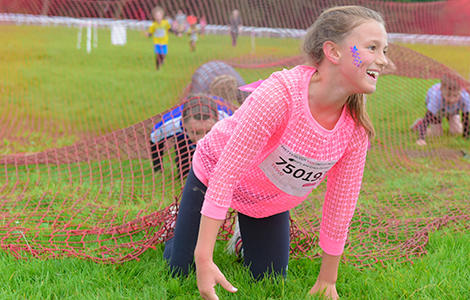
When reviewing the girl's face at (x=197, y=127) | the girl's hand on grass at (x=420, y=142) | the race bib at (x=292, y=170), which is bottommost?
the girl's hand on grass at (x=420, y=142)

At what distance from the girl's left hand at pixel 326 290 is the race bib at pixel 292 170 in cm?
48

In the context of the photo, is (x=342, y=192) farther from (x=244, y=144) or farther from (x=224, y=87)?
(x=224, y=87)

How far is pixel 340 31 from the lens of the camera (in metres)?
1.96

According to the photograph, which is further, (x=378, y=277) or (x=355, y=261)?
(x=355, y=261)

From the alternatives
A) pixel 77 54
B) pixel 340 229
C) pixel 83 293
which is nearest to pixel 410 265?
pixel 340 229

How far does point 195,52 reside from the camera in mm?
13914

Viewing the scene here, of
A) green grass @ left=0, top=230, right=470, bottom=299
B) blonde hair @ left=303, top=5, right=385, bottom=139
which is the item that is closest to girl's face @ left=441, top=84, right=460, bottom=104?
green grass @ left=0, top=230, right=470, bottom=299

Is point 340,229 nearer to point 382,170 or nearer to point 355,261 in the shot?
point 355,261

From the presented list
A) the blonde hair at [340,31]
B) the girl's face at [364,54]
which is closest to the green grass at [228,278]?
the blonde hair at [340,31]

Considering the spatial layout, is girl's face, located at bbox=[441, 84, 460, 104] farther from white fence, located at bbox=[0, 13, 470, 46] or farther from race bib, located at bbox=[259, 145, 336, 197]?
race bib, located at bbox=[259, 145, 336, 197]

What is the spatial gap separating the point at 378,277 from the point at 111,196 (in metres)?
2.39

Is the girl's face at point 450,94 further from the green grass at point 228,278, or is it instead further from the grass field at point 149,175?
the green grass at point 228,278

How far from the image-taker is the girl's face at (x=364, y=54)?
6.35ft

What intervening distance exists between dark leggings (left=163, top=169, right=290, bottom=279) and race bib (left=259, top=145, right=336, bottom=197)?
17.6 inches
